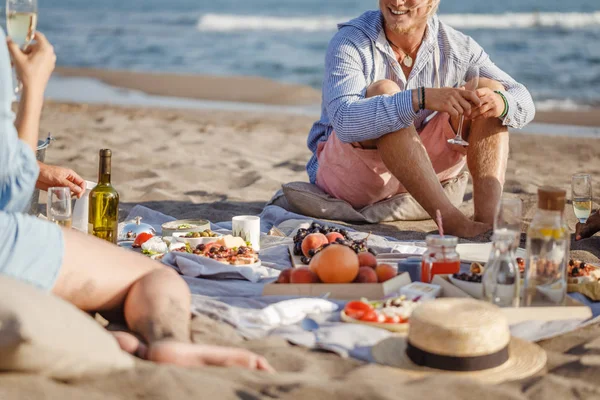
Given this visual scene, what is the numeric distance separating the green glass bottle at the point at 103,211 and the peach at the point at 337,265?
1.16m

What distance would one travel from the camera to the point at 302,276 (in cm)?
332

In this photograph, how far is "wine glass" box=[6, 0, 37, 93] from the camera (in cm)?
276

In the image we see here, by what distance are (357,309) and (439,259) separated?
53 cm

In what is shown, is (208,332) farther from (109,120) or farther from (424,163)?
(109,120)

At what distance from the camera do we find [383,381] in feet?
8.09

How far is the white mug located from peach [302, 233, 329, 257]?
335mm

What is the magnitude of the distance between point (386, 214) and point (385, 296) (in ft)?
5.87

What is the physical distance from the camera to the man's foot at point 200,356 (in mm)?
2494

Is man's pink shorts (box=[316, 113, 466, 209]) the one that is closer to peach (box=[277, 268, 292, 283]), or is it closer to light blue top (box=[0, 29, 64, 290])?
peach (box=[277, 268, 292, 283])

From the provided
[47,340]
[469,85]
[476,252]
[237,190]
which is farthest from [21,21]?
[237,190]

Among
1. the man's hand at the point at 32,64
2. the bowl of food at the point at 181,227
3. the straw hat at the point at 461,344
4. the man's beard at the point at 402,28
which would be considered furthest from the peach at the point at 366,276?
the man's beard at the point at 402,28

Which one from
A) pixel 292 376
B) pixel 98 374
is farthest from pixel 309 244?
pixel 98 374

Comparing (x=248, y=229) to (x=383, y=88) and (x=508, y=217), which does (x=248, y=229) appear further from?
(x=508, y=217)

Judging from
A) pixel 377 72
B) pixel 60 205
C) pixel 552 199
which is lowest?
pixel 60 205
